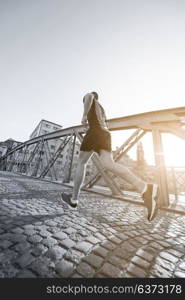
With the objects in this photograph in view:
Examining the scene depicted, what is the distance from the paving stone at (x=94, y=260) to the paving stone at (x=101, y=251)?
0.17ft

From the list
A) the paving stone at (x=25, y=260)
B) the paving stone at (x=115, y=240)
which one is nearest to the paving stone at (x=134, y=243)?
the paving stone at (x=115, y=240)

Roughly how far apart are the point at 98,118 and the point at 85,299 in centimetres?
215

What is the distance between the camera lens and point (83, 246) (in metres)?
1.30

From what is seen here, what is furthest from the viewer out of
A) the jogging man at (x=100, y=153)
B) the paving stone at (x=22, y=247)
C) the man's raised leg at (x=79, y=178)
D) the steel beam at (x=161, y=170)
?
the steel beam at (x=161, y=170)

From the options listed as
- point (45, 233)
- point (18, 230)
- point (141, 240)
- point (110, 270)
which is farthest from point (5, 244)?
point (141, 240)

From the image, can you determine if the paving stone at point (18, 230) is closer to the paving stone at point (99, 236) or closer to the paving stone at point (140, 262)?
the paving stone at point (99, 236)

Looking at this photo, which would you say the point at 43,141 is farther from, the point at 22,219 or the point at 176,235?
the point at 176,235

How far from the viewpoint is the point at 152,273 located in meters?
1.02

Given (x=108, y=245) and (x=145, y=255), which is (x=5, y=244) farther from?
(x=145, y=255)

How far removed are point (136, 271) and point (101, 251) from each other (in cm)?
33

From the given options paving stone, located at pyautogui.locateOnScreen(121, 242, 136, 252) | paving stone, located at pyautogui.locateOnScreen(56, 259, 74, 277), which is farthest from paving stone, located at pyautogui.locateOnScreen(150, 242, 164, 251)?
paving stone, located at pyautogui.locateOnScreen(56, 259, 74, 277)

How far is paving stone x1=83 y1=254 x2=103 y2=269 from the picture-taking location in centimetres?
106

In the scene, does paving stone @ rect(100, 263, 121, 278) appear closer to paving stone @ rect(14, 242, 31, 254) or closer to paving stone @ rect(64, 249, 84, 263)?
paving stone @ rect(64, 249, 84, 263)

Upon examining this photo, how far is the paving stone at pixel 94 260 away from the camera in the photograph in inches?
A: 41.6
